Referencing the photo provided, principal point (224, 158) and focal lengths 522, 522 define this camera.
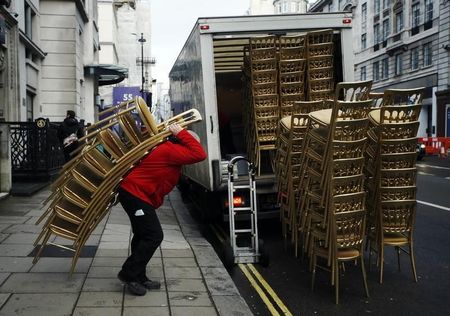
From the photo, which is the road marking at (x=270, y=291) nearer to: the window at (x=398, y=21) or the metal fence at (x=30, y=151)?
the metal fence at (x=30, y=151)

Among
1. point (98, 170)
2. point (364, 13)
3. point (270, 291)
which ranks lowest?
point (270, 291)

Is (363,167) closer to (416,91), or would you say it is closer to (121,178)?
(416,91)

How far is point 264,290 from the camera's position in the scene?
5809 mm

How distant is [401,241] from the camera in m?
5.95

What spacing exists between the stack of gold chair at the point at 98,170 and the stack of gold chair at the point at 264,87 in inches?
129

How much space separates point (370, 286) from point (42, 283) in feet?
11.6

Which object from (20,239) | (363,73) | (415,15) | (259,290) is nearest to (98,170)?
(259,290)

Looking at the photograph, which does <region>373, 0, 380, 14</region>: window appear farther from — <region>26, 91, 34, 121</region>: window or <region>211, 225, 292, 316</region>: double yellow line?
<region>211, 225, 292, 316</region>: double yellow line

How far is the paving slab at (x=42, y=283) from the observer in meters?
5.04

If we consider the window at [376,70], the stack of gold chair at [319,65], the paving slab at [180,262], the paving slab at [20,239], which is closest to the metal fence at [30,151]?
the paving slab at [20,239]

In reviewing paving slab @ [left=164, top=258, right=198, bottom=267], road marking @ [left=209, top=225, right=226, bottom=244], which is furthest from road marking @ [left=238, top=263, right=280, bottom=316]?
road marking @ [left=209, top=225, right=226, bottom=244]

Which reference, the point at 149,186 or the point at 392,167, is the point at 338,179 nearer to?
the point at 392,167

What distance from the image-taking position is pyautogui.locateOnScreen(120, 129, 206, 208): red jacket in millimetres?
4914

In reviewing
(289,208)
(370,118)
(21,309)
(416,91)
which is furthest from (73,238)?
(416,91)
